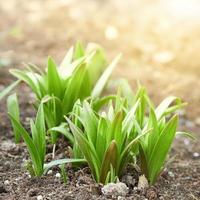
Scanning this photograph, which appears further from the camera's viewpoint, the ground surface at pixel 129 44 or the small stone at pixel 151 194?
the ground surface at pixel 129 44

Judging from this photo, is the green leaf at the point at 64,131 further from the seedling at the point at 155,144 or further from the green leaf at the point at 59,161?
the seedling at the point at 155,144

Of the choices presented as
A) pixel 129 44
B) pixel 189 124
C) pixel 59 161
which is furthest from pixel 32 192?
pixel 129 44

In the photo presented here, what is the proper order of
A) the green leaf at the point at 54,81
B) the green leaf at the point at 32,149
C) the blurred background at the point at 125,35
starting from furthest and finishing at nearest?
the blurred background at the point at 125,35
the green leaf at the point at 54,81
the green leaf at the point at 32,149

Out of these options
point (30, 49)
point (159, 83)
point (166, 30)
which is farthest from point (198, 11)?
point (30, 49)

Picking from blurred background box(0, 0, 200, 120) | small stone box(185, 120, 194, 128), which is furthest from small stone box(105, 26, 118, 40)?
small stone box(185, 120, 194, 128)

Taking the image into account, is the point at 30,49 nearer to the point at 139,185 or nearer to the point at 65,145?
the point at 65,145

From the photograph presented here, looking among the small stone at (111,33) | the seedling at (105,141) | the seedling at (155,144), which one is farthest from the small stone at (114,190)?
the small stone at (111,33)

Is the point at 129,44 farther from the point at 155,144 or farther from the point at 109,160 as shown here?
the point at 109,160
